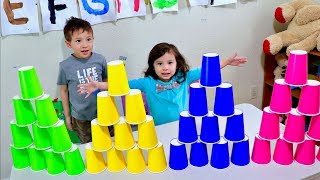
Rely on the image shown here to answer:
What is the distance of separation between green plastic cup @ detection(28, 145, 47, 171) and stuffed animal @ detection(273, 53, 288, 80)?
4.99 ft

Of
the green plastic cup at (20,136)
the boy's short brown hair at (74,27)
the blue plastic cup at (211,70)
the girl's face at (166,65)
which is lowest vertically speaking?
the green plastic cup at (20,136)

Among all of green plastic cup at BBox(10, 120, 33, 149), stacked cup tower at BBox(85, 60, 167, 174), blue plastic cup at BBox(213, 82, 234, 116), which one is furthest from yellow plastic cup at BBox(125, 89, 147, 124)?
green plastic cup at BBox(10, 120, 33, 149)

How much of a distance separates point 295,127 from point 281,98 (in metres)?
0.10

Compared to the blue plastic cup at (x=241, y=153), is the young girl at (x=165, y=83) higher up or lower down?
higher up

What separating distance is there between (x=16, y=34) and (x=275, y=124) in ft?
3.92

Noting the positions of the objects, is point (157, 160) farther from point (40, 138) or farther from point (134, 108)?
point (40, 138)

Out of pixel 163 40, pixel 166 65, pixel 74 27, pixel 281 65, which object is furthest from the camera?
pixel 281 65

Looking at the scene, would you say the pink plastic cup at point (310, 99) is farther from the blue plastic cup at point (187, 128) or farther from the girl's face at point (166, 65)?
the girl's face at point (166, 65)

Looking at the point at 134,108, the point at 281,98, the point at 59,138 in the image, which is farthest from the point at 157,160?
the point at 281,98

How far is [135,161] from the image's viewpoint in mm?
1100

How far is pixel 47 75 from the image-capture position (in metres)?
1.79

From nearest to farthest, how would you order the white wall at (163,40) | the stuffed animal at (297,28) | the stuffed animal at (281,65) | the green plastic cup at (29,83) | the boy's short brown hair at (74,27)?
the green plastic cup at (29,83), the boy's short brown hair at (74,27), the white wall at (163,40), the stuffed animal at (297,28), the stuffed animal at (281,65)

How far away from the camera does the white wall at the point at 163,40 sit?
1730 mm

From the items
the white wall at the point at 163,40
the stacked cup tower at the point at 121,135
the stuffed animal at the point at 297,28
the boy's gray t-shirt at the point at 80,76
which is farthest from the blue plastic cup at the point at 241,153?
the stuffed animal at the point at 297,28
